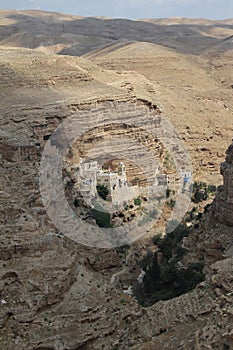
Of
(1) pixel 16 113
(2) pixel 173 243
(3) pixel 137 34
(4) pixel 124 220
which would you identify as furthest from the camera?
(3) pixel 137 34

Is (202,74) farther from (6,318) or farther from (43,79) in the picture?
(6,318)

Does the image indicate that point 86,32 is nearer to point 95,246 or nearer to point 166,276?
point 166,276

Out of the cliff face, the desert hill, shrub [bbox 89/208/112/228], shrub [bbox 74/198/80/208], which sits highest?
the cliff face

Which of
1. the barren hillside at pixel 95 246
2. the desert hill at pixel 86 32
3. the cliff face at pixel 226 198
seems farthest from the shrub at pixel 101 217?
the desert hill at pixel 86 32

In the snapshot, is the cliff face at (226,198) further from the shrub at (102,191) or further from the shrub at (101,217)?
the shrub at (102,191)

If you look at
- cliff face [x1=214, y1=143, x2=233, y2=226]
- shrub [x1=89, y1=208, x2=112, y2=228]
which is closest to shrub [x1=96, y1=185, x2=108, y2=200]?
shrub [x1=89, y1=208, x2=112, y2=228]

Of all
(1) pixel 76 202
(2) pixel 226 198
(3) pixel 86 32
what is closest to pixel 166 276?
(2) pixel 226 198

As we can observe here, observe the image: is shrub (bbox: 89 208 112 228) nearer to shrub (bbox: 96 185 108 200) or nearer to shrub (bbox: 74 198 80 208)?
shrub (bbox: 74 198 80 208)

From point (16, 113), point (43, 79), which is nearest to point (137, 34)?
point (43, 79)
